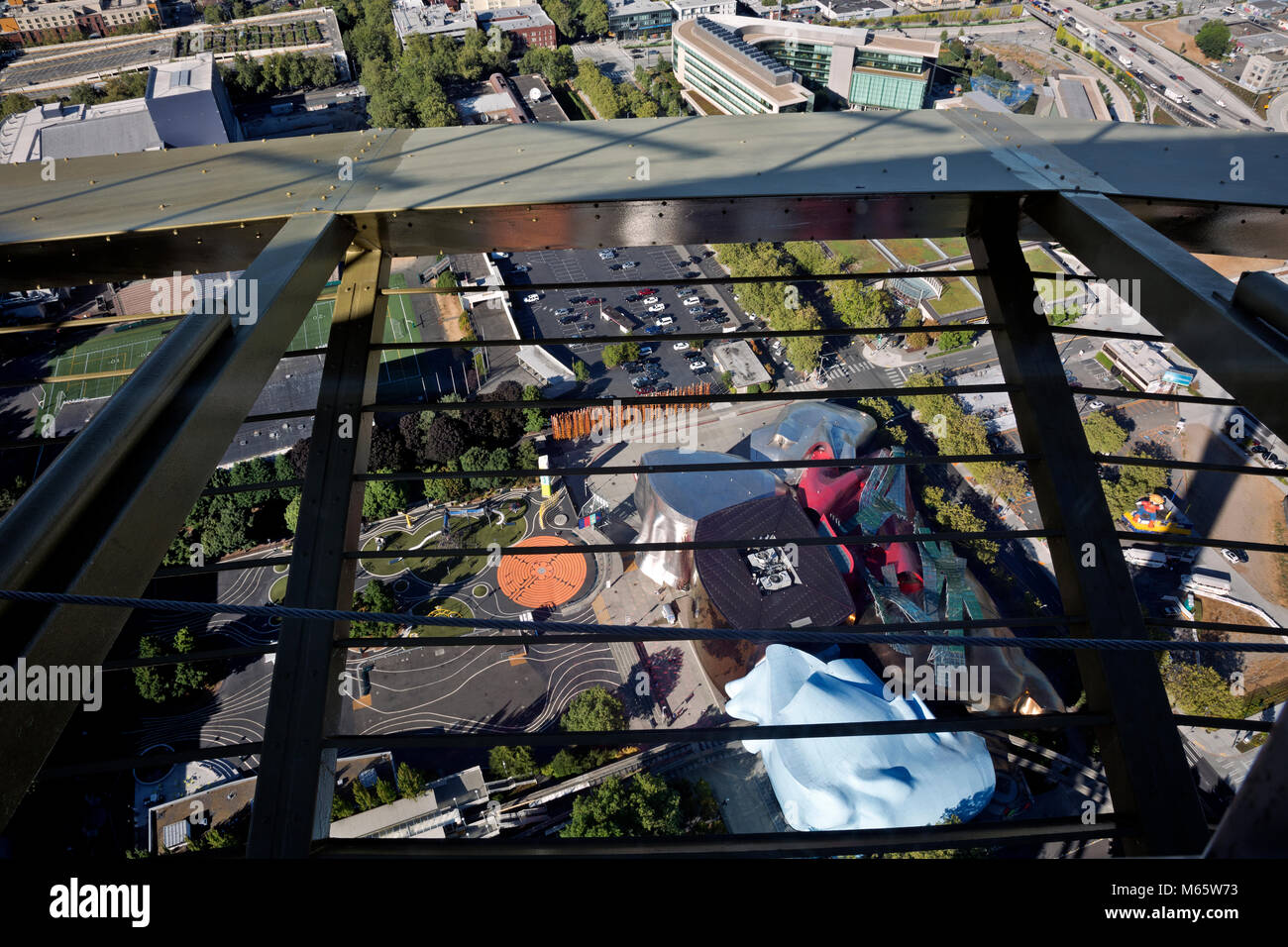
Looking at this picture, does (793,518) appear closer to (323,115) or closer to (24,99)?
(323,115)

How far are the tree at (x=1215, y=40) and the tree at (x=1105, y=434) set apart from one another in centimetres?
2547

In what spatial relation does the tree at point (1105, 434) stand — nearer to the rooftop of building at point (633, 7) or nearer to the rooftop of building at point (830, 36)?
the rooftop of building at point (830, 36)

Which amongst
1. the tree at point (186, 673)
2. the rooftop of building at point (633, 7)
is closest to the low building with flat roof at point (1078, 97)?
the rooftop of building at point (633, 7)

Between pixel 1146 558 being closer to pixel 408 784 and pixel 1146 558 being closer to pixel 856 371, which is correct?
pixel 856 371

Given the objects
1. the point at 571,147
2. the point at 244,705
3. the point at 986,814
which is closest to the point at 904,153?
the point at 571,147

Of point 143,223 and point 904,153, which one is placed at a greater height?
point 904,153

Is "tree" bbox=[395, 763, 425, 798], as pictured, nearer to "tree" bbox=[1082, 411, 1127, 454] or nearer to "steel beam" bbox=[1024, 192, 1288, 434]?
"steel beam" bbox=[1024, 192, 1288, 434]

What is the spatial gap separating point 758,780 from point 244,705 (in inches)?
309

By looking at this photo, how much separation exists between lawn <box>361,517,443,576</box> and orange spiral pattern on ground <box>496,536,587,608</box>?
60.9 inches

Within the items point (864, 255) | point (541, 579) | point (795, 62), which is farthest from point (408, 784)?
point (795, 62)

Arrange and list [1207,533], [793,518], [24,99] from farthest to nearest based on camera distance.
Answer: [24,99] < [1207,533] < [793,518]

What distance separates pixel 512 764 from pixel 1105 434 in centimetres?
1314

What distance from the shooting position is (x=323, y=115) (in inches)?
1136
